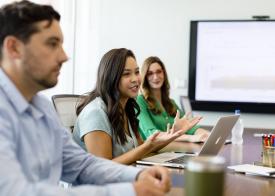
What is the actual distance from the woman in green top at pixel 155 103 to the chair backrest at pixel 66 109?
0.63 meters

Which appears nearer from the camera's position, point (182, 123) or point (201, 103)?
point (182, 123)

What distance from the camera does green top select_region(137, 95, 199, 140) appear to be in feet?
10.1

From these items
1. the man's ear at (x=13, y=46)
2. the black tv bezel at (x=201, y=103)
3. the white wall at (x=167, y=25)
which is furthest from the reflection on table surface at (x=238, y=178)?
the white wall at (x=167, y=25)

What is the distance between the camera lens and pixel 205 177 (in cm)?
66

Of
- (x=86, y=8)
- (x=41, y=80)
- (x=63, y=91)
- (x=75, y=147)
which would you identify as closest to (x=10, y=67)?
(x=41, y=80)

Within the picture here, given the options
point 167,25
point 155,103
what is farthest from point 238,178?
point 167,25

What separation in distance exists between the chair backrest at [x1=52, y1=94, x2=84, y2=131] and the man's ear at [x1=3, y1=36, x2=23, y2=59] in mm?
1231

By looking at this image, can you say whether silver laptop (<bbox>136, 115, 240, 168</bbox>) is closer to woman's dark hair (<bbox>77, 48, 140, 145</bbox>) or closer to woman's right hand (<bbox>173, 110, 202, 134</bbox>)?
woman's right hand (<bbox>173, 110, 202, 134</bbox>)

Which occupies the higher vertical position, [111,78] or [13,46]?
[13,46]

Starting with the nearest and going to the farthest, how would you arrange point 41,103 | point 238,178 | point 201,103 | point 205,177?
point 205,177
point 41,103
point 238,178
point 201,103

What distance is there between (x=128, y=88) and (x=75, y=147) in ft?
2.95

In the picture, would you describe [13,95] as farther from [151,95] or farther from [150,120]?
[151,95]

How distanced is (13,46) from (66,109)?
1.32 m

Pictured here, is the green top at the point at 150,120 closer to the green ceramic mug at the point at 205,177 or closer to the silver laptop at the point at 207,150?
the silver laptop at the point at 207,150
